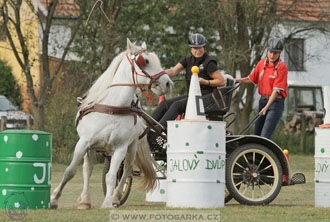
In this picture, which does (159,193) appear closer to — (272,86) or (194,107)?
(272,86)

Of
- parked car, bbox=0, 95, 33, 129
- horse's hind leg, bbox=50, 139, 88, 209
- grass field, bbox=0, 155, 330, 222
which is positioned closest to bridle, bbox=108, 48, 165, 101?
horse's hind leg, bbox=50, 139, 88, 209

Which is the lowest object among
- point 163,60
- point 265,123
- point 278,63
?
point 265,123

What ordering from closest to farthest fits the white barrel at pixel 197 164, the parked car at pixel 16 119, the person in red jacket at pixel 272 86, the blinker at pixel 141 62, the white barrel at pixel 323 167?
the white barrel at pixel 197 164 < the blinker at pixel 141 62 < the white barrel at pixel 323 167 < the person in red jacket at pixel 272 86 < the parked car at pixel 16 119

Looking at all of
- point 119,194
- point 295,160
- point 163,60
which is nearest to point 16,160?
point 119,194

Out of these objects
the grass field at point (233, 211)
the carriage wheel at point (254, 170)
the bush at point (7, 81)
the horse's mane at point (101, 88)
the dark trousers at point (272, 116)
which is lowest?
the grass field at point (233, 211)

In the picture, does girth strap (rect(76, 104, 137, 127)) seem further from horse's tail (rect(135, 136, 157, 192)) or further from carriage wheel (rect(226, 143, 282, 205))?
carriage wheel (rect(226, 143, 282, 205))

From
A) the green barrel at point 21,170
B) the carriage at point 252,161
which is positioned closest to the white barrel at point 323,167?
the carriage at point 252,161

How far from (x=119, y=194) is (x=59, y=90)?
11656 millimetres

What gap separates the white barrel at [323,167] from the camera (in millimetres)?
10211

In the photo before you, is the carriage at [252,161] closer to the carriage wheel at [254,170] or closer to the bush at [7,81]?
the carriage wheel at [254,170]

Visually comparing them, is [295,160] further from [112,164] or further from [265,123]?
[112,164]

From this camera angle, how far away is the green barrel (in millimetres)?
9039

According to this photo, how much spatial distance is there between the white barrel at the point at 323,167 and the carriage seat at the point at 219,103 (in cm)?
119

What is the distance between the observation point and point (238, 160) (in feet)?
34.6
